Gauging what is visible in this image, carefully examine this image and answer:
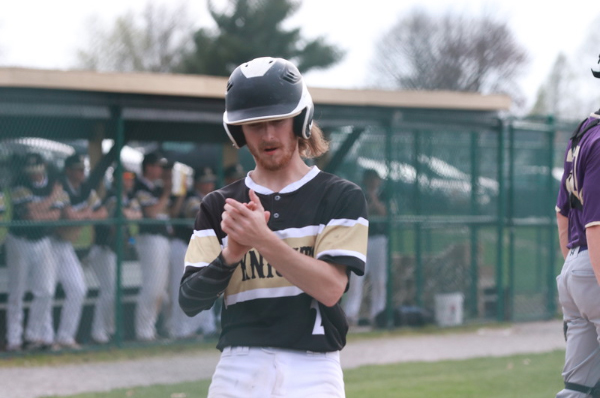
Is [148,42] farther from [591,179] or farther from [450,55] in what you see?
[591,179]

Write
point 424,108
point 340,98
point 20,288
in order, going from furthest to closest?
point 424,108 → point 340,98 → point 20,288

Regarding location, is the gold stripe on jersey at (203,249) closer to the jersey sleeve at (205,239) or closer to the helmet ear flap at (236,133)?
the jersey sleeve at (205,239)

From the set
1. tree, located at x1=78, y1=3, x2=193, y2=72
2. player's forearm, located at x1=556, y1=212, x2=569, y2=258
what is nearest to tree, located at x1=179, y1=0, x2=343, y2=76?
tree, located at x1=78, y1=3, x2=193, y2=72

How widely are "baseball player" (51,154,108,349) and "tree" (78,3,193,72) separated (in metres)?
30.6

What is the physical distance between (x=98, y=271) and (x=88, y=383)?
202 cm

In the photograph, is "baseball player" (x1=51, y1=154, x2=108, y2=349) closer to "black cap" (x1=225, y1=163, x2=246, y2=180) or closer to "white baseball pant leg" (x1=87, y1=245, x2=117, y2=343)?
"white baseball pant leg" (x1=87, y1=245, x2=117, y2=343)

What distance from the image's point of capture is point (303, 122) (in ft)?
9.18

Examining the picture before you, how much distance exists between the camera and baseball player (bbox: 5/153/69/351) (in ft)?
29.2

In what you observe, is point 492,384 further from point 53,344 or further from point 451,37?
point 451,37

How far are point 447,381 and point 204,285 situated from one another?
17.9 feet

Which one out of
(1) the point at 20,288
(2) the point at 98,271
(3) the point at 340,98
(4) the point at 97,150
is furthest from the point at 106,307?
(3) the point at 340,98

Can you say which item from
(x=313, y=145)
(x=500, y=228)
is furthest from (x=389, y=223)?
(x=313, y=145)

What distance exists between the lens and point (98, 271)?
9.55m

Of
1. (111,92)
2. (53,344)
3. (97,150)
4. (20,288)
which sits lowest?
(53,344)
